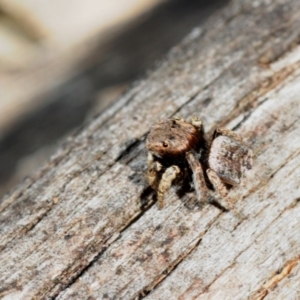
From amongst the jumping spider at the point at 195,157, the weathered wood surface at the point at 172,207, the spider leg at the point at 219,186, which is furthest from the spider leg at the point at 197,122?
the spider leg at the point at 219,186

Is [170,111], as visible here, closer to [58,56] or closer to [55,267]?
[55,267]

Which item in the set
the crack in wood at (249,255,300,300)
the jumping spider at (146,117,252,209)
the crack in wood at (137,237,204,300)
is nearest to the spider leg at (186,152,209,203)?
the jumping spider at (146,117,252,209)

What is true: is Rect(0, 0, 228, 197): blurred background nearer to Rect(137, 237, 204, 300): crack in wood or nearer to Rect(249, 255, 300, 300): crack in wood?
Rect(137, 237, 204, 300): crack in wood

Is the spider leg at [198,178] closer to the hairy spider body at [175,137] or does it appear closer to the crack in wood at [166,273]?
the hairy spider body at [175,137]

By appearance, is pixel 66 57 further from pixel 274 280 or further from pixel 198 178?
pixel 274 280

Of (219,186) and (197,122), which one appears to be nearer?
(219,186)

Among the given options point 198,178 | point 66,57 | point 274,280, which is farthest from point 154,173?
point 66,57
